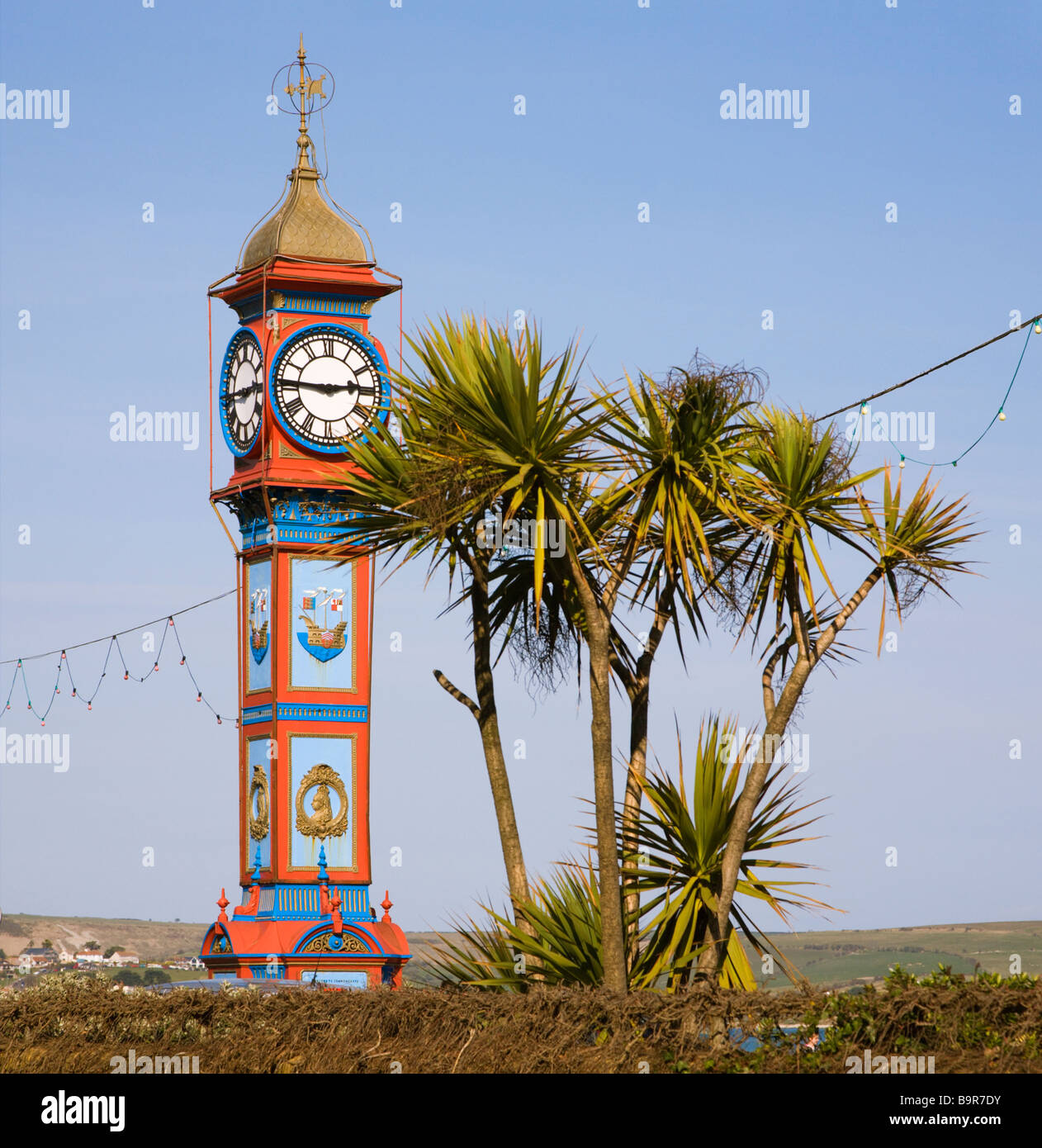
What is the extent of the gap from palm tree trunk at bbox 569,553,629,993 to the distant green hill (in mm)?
73043

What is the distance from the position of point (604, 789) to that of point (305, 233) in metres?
19.0

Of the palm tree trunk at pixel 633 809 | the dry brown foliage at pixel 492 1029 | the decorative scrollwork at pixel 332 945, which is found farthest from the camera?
the decorative scrollwork at pixel 332 945

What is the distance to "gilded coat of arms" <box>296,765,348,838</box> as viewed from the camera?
3198 cm

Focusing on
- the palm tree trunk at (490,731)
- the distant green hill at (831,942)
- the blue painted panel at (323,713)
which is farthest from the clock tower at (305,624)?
the distant green hill at (831,942)

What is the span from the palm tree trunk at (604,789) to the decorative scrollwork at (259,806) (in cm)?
1649

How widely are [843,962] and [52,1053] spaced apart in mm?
93631

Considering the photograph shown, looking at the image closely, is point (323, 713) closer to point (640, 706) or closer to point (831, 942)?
point (640, 706)

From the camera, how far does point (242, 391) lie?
3291 centimetres

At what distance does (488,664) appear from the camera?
17719mm

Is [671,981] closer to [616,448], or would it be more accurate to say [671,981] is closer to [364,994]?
[364,994]

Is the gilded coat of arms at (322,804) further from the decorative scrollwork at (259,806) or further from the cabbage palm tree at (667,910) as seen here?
the cabbage palm tree at (667,910)

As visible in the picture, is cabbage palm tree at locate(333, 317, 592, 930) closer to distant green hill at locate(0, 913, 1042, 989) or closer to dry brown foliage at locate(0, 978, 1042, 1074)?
dry brown foliage at locate(0, 978, 1042, 1074)

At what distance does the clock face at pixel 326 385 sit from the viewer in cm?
→ 3203
